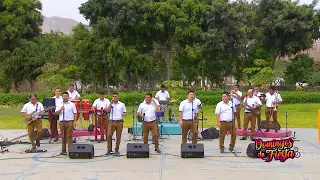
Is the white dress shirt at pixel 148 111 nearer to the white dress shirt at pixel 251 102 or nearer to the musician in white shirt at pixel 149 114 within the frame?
the musician in white shirt at pixel 149 114

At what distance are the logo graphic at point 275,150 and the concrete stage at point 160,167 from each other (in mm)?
196

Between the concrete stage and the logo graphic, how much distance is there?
0.20 meters

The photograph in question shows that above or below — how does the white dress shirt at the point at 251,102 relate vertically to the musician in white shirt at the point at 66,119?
above

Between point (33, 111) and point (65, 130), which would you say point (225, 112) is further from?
point (33, 111)

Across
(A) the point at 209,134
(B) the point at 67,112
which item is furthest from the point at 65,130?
(A) the point at 209,134

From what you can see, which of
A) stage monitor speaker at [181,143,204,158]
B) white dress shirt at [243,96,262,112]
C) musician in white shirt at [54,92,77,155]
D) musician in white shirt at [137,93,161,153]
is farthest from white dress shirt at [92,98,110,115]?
white dress shirt at [243,96,262,112]

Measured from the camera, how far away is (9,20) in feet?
137

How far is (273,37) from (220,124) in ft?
106

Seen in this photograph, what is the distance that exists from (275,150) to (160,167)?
123 inches

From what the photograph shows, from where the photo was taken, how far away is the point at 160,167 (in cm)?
1088

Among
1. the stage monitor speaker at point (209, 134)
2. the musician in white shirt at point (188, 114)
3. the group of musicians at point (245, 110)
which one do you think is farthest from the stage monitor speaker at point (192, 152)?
the stage monitor speaker at point (209, 134)

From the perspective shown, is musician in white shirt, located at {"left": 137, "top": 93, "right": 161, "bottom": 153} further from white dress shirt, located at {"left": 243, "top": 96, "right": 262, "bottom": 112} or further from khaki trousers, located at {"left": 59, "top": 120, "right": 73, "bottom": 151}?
white dress shirt, located at {"left": 243, "top": 96, "right": 262, "bottom": 112}

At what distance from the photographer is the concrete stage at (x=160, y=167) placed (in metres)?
9.89

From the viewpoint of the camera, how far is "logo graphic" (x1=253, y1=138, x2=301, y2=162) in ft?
38.0
